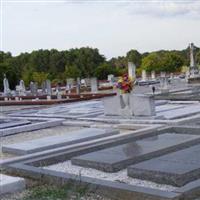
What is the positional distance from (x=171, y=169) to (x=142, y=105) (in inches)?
253

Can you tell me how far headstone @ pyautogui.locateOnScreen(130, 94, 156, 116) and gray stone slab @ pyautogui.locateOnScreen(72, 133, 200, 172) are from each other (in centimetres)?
343

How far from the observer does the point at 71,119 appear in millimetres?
14047

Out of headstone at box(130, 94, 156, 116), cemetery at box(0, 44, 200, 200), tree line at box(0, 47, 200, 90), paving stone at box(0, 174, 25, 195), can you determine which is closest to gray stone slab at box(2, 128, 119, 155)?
cemetery at box(0, 44, 200, 200)

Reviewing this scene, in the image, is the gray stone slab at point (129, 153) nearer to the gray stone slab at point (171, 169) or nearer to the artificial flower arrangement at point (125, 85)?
the gray stone slab at point (171, 169)

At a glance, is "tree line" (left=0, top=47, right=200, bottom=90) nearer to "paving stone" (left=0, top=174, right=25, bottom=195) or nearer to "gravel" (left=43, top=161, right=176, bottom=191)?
"gravel" (left=43, top=161, right=176, bottom=191)

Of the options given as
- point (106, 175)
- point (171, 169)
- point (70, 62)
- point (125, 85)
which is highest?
point (70, 62)

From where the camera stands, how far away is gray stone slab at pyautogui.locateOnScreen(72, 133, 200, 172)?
7.11 metres

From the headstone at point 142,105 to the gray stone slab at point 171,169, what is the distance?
5.24 meters

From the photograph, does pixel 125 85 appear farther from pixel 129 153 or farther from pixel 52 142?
pixel 129 153

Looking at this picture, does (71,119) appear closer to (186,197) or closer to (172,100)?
(172,100)

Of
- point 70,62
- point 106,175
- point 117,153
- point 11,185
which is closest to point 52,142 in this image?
point 117,153

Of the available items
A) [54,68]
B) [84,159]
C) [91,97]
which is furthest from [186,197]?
[54,68]

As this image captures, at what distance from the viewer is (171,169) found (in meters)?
6.26

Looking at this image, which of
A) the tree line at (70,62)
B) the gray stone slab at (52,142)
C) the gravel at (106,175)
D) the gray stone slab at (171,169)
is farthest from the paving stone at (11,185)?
the tree line at (70,62)
